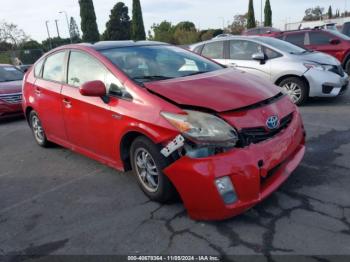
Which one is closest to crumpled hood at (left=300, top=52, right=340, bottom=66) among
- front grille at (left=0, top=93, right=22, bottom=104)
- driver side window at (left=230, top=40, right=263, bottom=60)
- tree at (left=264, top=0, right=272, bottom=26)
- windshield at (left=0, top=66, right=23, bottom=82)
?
driver side window at (left=230, top=40, right=263, bottom=60)

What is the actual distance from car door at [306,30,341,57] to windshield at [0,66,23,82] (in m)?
8.55

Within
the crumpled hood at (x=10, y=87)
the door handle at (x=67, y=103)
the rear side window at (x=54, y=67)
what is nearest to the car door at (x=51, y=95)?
the rear side window at (x=54, y=67)

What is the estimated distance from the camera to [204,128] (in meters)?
3.31

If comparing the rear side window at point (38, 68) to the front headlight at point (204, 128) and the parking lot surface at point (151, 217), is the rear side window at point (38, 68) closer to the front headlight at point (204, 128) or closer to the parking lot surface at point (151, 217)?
the parking lot surface at point (151, 217)

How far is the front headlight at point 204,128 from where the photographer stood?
3.25 metres

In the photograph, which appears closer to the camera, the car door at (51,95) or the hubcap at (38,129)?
the car door at (51,95)

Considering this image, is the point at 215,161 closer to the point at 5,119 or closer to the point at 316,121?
the point at 316,121

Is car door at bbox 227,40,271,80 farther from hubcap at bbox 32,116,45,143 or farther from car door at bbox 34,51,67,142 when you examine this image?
hubcap at bbox 32,116,45,143

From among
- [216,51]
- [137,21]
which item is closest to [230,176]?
[216,51]

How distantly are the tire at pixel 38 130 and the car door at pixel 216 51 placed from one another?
14.4ft

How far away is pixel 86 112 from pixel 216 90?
64.4 inches

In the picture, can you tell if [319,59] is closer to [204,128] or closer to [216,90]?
[216,90]

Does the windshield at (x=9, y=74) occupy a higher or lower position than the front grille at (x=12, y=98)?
higher

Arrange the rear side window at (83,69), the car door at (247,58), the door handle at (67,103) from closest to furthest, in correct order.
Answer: the rear side window at (83,69) < the door handle at (67,103) < the car door at (247,58)
